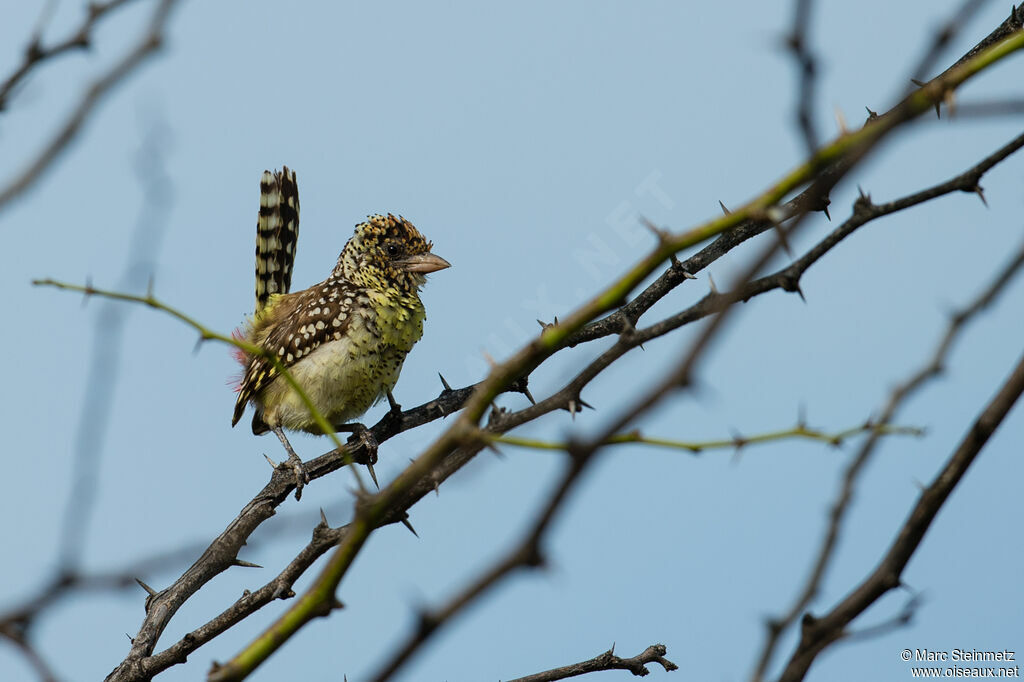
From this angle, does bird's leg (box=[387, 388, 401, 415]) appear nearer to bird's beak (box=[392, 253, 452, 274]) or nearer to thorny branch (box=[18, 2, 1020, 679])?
thorny branch (box=[18, 2, 1020, 679])

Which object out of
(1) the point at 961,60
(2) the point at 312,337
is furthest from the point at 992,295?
(2) the point at 312,337

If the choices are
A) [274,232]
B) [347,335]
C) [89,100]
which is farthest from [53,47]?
[274,232]

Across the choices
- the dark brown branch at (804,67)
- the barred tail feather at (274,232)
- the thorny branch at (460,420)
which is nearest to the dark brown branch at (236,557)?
the thorny branch at (460,420)

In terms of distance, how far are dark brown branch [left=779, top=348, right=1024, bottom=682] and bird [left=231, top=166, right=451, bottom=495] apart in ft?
12.6

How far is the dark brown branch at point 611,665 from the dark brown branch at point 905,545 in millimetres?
1819

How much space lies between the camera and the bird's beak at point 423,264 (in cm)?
595

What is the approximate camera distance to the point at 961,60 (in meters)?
3.48

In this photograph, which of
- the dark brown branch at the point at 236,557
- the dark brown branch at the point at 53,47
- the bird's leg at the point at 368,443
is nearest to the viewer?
the dark brown branch at the point at 53,47

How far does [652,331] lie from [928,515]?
3.38 ft

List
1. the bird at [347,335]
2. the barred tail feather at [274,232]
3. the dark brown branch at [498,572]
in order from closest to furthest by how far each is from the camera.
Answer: the dark brown branch at [498,572], the bird at [347,335], the barred tail feather at [274,232]

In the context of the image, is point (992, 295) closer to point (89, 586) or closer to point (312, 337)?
point (89, 586)

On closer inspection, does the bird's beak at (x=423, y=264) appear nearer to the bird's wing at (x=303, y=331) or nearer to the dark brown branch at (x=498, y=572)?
the bird's wing at (x=303, y=331)

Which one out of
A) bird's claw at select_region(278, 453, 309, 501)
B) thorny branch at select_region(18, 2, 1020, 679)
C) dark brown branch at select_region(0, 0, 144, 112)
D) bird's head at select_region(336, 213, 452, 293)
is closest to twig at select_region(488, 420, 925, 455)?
thorny branch at select_region(18, 2, 1020, 679)

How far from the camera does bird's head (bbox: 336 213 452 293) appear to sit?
5918mm
